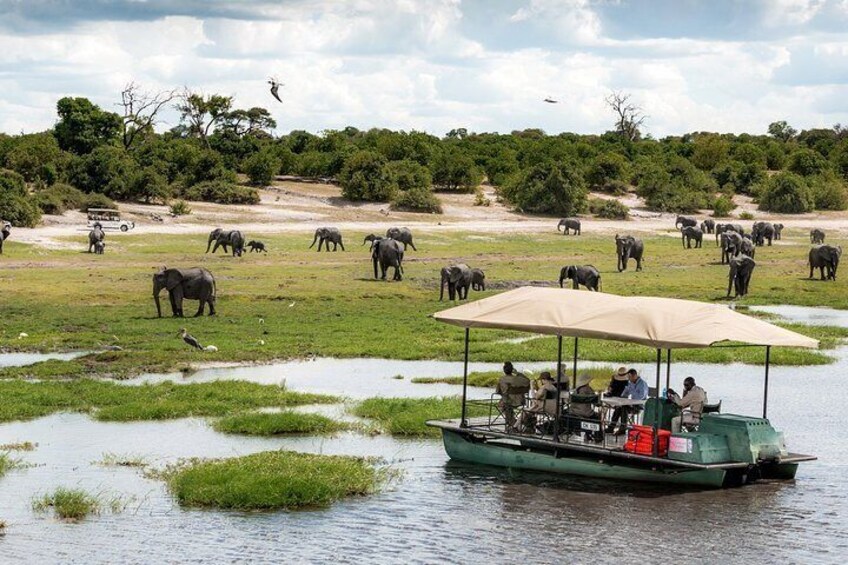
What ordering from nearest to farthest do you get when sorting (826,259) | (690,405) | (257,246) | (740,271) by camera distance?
(690,405)
(740,271)
(826,259)
(257,246)

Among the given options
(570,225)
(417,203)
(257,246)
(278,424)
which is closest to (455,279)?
(257,246)

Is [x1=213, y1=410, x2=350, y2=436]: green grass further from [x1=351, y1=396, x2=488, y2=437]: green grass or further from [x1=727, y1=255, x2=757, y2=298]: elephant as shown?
[x1=727, y1=255, x2=757, y2=298]: elephant

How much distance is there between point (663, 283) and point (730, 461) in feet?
109

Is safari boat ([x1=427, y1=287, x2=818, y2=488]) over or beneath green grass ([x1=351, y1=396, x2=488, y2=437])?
over

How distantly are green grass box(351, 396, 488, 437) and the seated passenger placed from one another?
509 cm

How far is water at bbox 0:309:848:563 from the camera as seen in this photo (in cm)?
1870

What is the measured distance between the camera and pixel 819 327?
139 feet

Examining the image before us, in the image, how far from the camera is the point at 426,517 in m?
20.5

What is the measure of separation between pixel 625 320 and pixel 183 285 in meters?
22.4

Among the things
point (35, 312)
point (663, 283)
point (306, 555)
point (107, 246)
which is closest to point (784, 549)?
Answer: point (306, 555)

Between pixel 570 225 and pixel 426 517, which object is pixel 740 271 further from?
pixel 426 517

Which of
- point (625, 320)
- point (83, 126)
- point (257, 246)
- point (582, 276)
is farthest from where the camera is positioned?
point (83, 126)

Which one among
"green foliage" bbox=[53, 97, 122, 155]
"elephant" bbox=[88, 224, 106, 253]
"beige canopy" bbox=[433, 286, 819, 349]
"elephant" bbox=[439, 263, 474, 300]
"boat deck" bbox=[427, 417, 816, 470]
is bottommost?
"boat deck" bbox=[427, 417, 816, 470]

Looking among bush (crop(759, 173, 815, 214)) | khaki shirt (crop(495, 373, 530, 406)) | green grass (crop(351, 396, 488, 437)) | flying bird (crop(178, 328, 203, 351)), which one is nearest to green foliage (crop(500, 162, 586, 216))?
bush (crop(759, 173, 815, 214))
